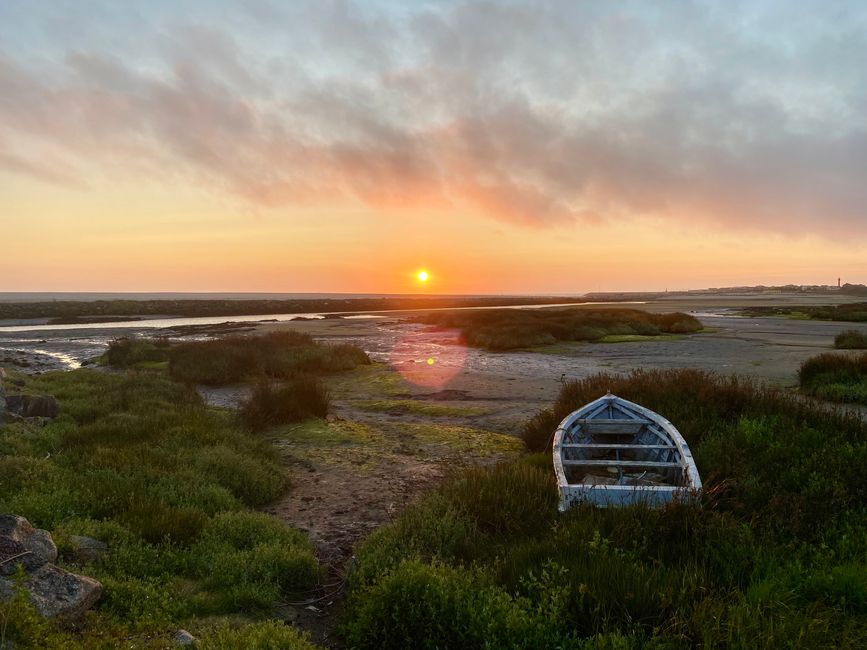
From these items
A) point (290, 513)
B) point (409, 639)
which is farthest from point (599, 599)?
point (290, 513)

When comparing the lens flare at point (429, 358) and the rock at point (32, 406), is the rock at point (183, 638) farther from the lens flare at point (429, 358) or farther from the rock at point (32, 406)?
the lens flare at point (429, 358)

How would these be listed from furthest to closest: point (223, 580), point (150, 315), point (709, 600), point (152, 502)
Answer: point (150, 315)
point (152, 502)
point (223, 580)
point (709, 600)

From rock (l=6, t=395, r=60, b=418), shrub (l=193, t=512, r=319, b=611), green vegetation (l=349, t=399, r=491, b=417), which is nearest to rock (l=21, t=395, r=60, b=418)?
rock (l=6, t=395, r=60, b=418)

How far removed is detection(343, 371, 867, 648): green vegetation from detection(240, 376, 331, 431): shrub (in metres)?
6.79

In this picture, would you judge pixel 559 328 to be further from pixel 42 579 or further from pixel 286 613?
pixel 42 579

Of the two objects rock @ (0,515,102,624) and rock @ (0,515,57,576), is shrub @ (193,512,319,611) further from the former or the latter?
rock @ (0,515,57,576)

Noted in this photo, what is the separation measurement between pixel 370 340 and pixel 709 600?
32543mm

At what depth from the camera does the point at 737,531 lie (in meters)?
5.07

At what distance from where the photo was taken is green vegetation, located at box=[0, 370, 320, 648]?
4.03 metres

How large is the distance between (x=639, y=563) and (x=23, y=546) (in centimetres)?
530

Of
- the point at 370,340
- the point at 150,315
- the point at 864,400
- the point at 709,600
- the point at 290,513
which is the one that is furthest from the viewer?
the point at 150,315

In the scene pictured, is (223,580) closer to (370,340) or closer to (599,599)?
(599,599)

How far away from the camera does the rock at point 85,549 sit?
489 centimetres

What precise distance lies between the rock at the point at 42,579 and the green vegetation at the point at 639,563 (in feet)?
6.97
